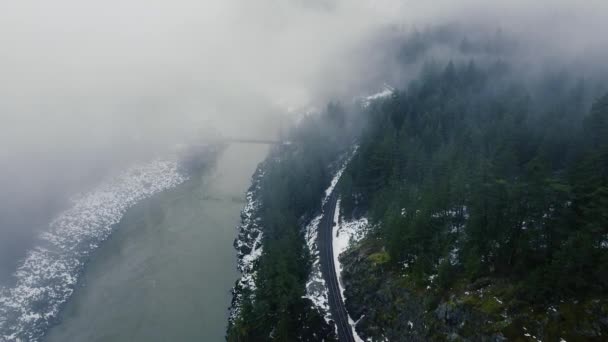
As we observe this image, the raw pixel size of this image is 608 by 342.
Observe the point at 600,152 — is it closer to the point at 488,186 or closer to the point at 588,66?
the point at 488,186

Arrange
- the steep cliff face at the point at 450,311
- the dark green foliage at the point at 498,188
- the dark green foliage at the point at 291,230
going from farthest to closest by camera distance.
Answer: the dark green foliage at the point at 291,230 → the dark green foliage at the point at 498,188 → the steep cliff face at the point at 450,311

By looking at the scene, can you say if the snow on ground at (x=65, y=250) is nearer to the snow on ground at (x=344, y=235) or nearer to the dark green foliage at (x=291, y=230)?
the dark green foliage at (x=291, y=230)

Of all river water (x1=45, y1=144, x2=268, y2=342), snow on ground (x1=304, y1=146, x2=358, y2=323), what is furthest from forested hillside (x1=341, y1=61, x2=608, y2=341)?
river water (x1=45, y1=144, x2=268, y2=342)

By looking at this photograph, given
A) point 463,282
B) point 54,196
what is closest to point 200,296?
point 463,282

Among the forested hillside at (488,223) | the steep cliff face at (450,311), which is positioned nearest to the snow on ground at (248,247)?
the steep cliff face at (450,311)

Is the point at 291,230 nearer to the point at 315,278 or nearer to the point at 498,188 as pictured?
the point at 315,278
